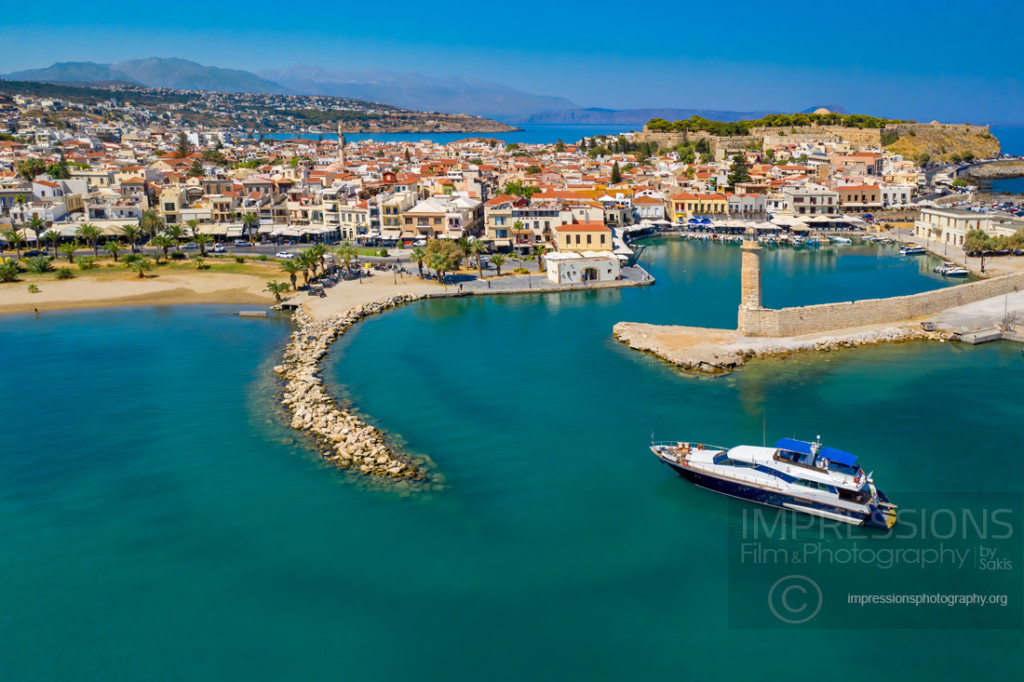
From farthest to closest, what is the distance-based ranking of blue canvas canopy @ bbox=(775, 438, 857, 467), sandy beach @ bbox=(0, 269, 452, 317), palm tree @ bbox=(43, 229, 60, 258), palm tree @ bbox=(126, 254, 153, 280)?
palm tree @ bbox=(43, 229, 60, 258) → palm tree @ bbox=(126, 254, 153, 280) → sandy beach @ bbox=(0, 269, 452, 317) → blue canvas canopy @ bbox=(775, 438, 857, 467)

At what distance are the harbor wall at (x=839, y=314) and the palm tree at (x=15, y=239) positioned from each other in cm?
4651

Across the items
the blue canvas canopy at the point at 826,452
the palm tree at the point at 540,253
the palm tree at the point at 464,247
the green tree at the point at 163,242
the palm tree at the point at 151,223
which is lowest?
the blue canvas canopy at the point at 826,452

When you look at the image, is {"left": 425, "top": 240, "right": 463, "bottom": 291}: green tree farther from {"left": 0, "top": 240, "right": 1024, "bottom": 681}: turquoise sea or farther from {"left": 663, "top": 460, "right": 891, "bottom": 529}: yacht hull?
{"left": 663, "top": 460, "right": 891, "bottom": 529}: yacht hull

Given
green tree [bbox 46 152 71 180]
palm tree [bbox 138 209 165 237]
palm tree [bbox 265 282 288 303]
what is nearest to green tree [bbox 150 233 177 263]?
palm tree [bbox 138 209 165 237]

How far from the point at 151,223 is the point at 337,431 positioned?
42.7m

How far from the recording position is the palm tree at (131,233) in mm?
52219

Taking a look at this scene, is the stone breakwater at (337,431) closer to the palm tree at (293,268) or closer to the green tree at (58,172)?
the palm tree at (293,268)

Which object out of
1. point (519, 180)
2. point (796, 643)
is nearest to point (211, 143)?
point (519, 180)

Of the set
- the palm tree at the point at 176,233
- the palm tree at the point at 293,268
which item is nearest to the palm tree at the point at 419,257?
the palm tree at the point at 293,268

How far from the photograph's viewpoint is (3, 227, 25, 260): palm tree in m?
50.7

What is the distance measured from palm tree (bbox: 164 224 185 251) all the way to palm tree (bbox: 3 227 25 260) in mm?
9136

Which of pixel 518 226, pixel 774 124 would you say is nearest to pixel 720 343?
pixel 518 226

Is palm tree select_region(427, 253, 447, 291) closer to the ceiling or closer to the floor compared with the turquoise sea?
closer to the ceiling

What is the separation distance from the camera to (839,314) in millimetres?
31312
